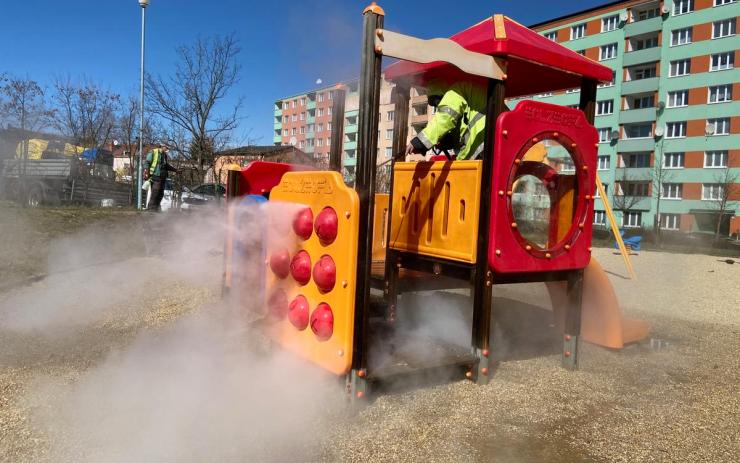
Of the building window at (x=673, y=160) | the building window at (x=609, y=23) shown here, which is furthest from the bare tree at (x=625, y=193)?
the building window at (x=609, y=23)

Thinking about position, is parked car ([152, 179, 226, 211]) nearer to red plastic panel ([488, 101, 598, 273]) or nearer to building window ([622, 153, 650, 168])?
red plastic panel ([488, 101, 598, 273])

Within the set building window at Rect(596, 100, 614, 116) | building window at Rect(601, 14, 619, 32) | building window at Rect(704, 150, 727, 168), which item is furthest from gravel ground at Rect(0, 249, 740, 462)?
building window at Rect(601, 14, 619, 32)

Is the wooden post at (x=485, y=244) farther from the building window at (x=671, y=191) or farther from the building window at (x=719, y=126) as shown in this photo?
the building window at (x=671, y=191)

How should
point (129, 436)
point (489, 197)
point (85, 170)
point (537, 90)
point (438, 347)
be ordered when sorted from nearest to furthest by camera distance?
point (129, 436) < point (489, 197) < point (438, 347) < point (537, 90) < point (85, 170)

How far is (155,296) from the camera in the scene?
4.72m

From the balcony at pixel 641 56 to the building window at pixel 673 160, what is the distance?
6902mm

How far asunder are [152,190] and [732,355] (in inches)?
346

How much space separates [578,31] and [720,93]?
11.8 metres

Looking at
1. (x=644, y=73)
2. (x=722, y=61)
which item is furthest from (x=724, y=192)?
(x=644, y=73)

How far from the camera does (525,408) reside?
106 inches

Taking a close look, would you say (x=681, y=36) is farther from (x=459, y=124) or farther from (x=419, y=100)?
(x=459, y=124)

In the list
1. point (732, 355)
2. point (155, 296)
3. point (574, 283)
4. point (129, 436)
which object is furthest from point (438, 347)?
point (155, 296)

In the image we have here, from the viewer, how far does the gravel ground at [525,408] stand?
7.16 feet

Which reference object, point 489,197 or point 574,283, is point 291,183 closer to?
point 489,197
